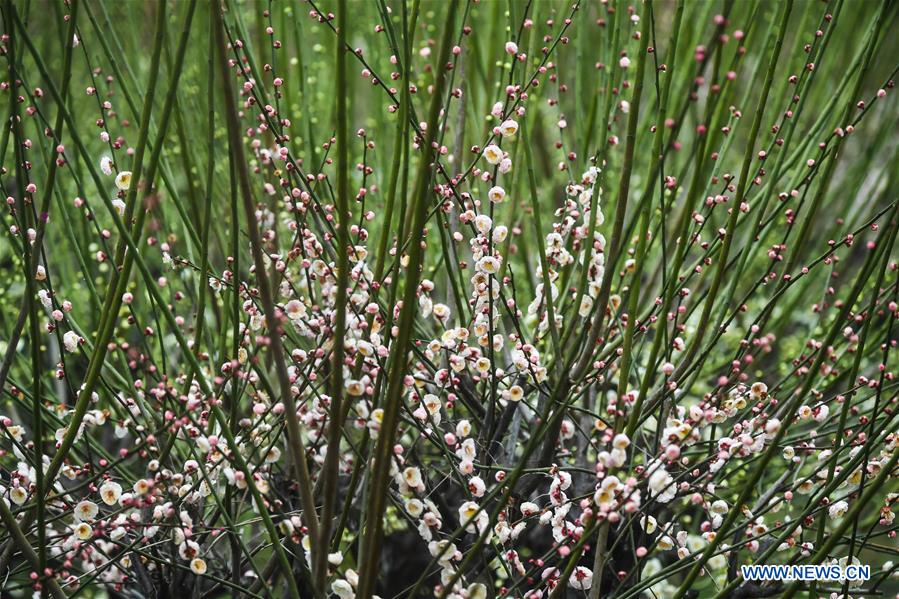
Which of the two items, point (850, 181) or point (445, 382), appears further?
point (850, 181)

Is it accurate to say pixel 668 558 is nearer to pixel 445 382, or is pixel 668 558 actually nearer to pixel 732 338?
pixel 732 338

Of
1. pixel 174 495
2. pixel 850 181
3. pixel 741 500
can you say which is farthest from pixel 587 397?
pixel 850 181

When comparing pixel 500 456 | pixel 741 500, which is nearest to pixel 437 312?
pixel 500 456

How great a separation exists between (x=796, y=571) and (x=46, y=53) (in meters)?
4.14

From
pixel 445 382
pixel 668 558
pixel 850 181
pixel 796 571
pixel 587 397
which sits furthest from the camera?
pixel 850 181

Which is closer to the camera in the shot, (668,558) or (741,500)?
(741,500)

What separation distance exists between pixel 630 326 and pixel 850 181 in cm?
277

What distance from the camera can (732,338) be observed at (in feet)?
12.6

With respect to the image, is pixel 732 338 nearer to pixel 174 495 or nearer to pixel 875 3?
pixel 875 3

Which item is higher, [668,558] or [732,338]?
[732,338]

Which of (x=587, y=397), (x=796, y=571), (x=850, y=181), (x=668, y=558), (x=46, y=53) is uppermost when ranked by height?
(x=46, y=53)

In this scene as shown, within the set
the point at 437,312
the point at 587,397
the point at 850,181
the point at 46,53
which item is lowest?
the point at 587,397

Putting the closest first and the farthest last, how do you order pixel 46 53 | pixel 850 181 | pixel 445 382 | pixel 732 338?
pixel 445 382, pixel 732 338, pixel 850 181, pixel 46 53

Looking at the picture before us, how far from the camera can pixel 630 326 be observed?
6.13 ft
